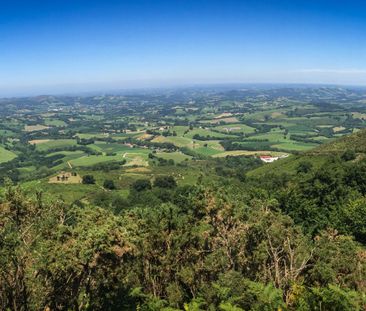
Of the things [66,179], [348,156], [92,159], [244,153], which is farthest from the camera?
[244,153]

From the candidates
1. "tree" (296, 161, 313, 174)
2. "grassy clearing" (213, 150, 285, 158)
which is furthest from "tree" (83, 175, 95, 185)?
"grassy clearing" (213, 150, 285, 158)

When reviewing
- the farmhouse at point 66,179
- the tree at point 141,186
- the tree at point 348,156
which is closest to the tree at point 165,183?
the tree at point 141,186

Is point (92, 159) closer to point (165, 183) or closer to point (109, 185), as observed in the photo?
point (109, 185)

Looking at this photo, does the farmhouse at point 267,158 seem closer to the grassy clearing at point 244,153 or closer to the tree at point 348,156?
the grassy clearing at point 244,153

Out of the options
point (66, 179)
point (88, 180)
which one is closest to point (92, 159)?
point (66, 179)

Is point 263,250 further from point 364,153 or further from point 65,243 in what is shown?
A: point 364,153

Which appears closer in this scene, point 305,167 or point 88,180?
point 305,167
